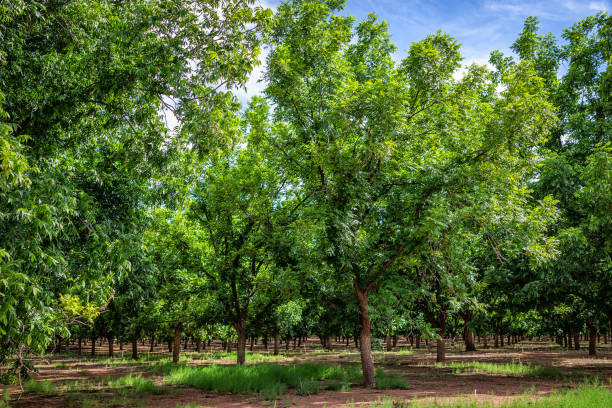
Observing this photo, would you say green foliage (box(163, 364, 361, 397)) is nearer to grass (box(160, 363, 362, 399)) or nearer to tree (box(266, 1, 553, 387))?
grass (box(160, 363, 362, 399))

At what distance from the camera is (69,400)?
12633mm

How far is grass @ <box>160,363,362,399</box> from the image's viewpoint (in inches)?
563

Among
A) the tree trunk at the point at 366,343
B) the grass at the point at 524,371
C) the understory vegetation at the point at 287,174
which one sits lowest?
the grass at the point at 524,371

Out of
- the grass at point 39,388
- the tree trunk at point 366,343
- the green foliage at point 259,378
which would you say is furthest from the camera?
the grass at point 39,388

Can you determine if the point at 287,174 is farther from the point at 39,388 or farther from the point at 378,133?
the point at 39,388

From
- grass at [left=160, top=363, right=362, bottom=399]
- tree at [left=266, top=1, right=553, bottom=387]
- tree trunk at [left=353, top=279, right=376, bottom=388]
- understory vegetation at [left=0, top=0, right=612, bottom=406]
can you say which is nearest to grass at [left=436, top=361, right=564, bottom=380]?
understory vegetation at [left=0, top=0, right=612, bottom=406]

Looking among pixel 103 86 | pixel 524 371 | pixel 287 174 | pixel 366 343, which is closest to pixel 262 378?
pixel 366 343

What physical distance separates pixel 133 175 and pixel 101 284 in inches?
111

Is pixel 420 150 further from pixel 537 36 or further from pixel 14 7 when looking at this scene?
pixel 537 36

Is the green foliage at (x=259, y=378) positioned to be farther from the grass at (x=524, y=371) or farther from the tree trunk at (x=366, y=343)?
the grass at (x=524, y=371)

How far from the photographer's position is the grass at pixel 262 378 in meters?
14.3

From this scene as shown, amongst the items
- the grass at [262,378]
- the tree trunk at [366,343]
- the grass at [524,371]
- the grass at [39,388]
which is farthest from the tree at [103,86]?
the grass at [524,371]

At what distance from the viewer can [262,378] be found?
15258mm

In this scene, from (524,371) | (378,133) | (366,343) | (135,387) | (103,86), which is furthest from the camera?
(524,371)
